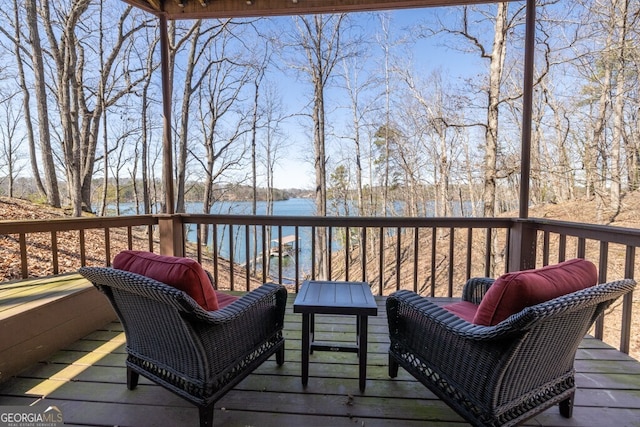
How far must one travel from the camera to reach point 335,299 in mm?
2018

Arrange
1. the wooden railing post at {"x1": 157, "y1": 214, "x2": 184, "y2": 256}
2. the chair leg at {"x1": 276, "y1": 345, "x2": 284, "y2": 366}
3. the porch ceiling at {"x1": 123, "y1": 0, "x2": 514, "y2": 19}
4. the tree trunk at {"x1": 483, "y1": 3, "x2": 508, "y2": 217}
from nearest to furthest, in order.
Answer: the chair leg at {"x1": 276, "y1": 345, "x2": 284, "y2": 366} < the porch ceiling at {"x1": 123, "y1": 0, "x2": 514, "y2": 19} < the wooden railing post at {"x1": 157, "y1": 214, "x2": 184, "y2": 256} < the tree trunk at {"x1": 483, "y1": 3, "x2": 508, "y2": 217}

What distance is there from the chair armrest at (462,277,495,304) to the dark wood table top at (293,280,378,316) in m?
0.73

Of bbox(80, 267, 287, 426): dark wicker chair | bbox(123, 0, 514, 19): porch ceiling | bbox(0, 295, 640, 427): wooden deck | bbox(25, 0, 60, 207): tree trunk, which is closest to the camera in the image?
bbox(80, 267, 287, 426): dark wicker chair

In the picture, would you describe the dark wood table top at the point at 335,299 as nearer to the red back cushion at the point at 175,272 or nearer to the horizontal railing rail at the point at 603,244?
the red back cushion at the point at 175,272

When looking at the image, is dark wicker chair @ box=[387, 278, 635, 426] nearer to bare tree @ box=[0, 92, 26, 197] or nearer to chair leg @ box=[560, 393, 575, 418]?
chair leg @ box=[560, 393, 575, 418]

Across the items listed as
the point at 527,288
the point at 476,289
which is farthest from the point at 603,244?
the point at 527,288

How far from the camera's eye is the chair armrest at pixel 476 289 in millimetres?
2197

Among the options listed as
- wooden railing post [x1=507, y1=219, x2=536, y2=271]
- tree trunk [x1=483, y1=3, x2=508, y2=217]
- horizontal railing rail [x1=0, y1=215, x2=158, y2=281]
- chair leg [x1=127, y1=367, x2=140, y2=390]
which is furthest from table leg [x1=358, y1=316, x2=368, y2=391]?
tree trunk [x1=483, y1=3, x2=508, y2=217]

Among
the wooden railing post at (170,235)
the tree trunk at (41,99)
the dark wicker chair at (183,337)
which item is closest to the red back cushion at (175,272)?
the dark wicker chair at (183,337)

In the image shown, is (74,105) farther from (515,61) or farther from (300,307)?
(515,61)

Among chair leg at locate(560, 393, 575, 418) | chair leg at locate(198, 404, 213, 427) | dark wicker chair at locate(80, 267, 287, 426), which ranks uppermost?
dark wicker chair at locate(80, 267, 287, 426)

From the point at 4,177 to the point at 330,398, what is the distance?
1772cm

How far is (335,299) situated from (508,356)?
994 millimetres

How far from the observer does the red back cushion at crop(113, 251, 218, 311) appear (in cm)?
149
